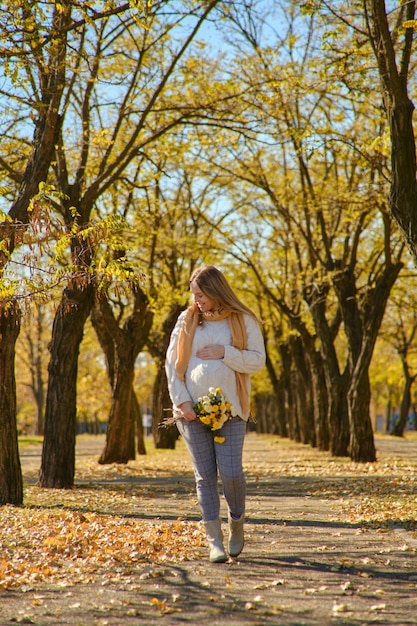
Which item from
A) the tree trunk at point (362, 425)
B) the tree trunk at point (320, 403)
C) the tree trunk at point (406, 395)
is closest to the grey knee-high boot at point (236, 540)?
the tree trunk at point (362, 425)

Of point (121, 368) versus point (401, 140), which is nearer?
point (401, 140)

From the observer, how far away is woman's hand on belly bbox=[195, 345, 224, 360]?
6.12m

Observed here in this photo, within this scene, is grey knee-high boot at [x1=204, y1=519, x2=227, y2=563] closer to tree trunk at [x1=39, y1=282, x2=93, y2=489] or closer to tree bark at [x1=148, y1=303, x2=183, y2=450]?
tree trunk at [x1=39, y1=282, x2=93, y2=489]

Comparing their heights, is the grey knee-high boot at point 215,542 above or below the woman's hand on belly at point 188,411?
below

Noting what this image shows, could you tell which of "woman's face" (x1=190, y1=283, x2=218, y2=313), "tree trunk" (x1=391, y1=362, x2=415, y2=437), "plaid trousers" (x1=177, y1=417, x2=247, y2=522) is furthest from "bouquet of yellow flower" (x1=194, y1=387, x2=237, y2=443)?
"tree trunk" (x1=391, y1=362, x2=415, y2=437)

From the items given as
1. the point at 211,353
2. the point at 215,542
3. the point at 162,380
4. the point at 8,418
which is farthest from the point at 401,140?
the point at 162,380

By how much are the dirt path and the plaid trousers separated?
435 mm

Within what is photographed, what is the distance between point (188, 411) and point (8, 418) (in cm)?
501

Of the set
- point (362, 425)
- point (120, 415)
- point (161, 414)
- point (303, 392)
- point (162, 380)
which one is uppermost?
point (162, 380)

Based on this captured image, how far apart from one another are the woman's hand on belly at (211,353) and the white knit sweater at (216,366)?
0.03 m

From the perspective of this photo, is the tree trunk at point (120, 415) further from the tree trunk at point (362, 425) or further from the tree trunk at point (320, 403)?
the tree trunk at point (320, 403)

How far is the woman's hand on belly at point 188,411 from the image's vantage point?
5961 mm

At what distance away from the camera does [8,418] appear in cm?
1034

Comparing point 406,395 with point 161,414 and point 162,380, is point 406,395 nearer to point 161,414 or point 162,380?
point 162,380
